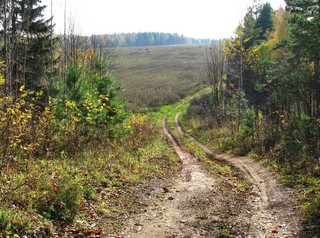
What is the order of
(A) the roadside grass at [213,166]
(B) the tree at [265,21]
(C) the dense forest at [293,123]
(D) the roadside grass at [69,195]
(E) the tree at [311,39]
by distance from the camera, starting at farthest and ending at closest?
1. (B) the tree at [265,21]
2. (E) the tree at [311,39]
3. (A) the roadside grass at [213,166]
4. (C) the dense forest at [293,123]
5. (D) the roadside grass at [69,195]

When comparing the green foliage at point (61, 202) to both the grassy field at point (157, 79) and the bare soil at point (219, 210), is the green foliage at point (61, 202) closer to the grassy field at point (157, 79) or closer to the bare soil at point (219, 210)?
the bare soil at point (219, 210)

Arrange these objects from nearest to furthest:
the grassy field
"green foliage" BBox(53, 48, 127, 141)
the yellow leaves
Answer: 1. the yellow leaves
2. "green foliage" BBox(53, 48, 127, 141)
3. the grassy field

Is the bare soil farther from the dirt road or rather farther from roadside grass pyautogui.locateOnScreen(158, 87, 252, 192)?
roadside grass pyautogui.locateOnScreen(158, 87, 252, 192)

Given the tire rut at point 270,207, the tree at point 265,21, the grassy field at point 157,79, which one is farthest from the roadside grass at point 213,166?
the tree at point 265,21

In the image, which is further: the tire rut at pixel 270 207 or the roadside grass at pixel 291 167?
the roadside grass at pixel 291 167

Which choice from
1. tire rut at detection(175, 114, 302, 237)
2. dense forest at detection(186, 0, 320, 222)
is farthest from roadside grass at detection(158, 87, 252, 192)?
dense forest at detection(186, 0, 320, 222)

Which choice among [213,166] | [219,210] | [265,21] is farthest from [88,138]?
[265,21]

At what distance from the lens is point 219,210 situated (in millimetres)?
9305

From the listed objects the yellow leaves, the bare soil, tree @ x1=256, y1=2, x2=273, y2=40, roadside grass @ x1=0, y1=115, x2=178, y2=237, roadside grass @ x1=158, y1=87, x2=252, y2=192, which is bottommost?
roadside grass @ x1=158, y1=87, x2=252, y2=192

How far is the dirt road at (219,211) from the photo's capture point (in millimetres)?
7637

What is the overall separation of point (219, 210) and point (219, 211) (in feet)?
0.31

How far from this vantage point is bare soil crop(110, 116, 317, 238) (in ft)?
25.0

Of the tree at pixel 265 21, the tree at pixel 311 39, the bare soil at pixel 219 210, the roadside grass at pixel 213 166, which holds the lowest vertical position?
the roadside grass at pixel 213 166

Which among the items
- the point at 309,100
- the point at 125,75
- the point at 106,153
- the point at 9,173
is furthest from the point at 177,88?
the point at 9,173
